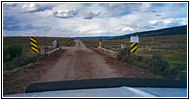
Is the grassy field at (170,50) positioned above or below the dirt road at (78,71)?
above

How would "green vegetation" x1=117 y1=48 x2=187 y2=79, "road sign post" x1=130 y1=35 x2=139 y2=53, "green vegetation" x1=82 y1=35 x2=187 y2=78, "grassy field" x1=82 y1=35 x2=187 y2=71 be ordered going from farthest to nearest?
"grassy field" x1=82 y1=35 x2=187 y2=71 → "road sign post" x1=130 y1=35 x2=139 y2=53 → "green vegetation" x1=82 y1=35 x2=187 y2=78 → "green vegetation" x1=117 y1=48 x2=187 y2=79

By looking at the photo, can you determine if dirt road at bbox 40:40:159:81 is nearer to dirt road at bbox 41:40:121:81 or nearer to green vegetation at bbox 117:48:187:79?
dirt road at bbox 41:40:121:81

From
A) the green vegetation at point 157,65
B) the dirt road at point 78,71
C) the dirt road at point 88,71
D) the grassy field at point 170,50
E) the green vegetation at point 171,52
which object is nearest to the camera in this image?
the dirt road at point 78,71

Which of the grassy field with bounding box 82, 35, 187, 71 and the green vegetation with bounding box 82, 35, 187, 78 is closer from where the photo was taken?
the green vegetation with bounding box 82, 35, 187, 78

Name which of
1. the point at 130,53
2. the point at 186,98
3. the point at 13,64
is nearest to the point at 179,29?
the point at 130,53

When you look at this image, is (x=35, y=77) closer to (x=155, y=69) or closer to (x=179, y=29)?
(x=155, y=69)

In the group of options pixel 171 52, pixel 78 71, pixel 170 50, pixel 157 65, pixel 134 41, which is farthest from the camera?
pixel 170 50

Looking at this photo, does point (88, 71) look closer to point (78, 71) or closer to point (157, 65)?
point (78, 71)

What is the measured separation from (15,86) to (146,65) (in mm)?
7352

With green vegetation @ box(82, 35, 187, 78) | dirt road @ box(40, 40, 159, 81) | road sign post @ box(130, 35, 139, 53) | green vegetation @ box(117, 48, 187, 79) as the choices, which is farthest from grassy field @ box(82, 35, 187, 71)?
dirt road @ box(40, 40, 159, 81)

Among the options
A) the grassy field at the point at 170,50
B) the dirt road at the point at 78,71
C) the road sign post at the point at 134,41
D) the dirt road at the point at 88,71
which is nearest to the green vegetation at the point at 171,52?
the grassy field at the point at 170,50

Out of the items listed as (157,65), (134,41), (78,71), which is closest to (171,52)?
(134,41)

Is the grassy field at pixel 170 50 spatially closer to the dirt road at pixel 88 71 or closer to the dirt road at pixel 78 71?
the dirt road at pixel 88 71

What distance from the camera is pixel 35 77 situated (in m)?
10.1
